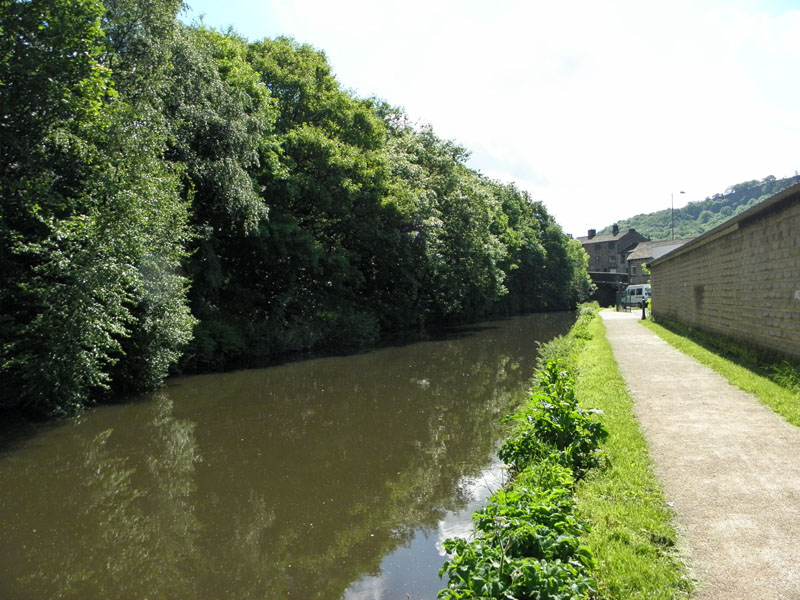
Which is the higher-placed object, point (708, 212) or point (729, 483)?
point (708, 212)

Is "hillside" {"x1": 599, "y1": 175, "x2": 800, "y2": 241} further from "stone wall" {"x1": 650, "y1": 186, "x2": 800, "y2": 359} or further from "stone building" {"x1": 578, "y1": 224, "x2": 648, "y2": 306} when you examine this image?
"stone wall" {"x1": 650, "y1": 186, "x2": 800, "y2": 359}

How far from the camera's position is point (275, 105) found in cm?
2177

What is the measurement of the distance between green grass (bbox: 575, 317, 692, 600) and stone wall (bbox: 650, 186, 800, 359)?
558 centimetres

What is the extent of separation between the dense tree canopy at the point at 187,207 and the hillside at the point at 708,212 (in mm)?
110604

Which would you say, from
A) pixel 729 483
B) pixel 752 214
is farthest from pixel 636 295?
pixel 729 483

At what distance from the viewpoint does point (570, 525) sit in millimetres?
3729

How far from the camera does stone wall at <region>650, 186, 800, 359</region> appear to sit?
1034 centimetres

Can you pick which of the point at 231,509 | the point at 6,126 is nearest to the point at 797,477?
the point at 231,509

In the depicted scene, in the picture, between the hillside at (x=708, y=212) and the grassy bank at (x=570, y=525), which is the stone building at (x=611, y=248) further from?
the grassy bank at (x=570, y=525)

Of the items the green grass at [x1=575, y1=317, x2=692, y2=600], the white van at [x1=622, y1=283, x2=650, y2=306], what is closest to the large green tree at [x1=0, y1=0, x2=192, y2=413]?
the green grass at [x1=575, y1=317, x2=692, y2=600]

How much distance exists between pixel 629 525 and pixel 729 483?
4.54 ft

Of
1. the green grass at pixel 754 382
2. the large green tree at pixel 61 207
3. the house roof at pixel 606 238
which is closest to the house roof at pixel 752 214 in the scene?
the green grass at pixel 754 382

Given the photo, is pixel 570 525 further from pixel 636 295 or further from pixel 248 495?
pixel 636 295

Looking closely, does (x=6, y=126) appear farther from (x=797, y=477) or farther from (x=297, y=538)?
(x=797, y=477)
